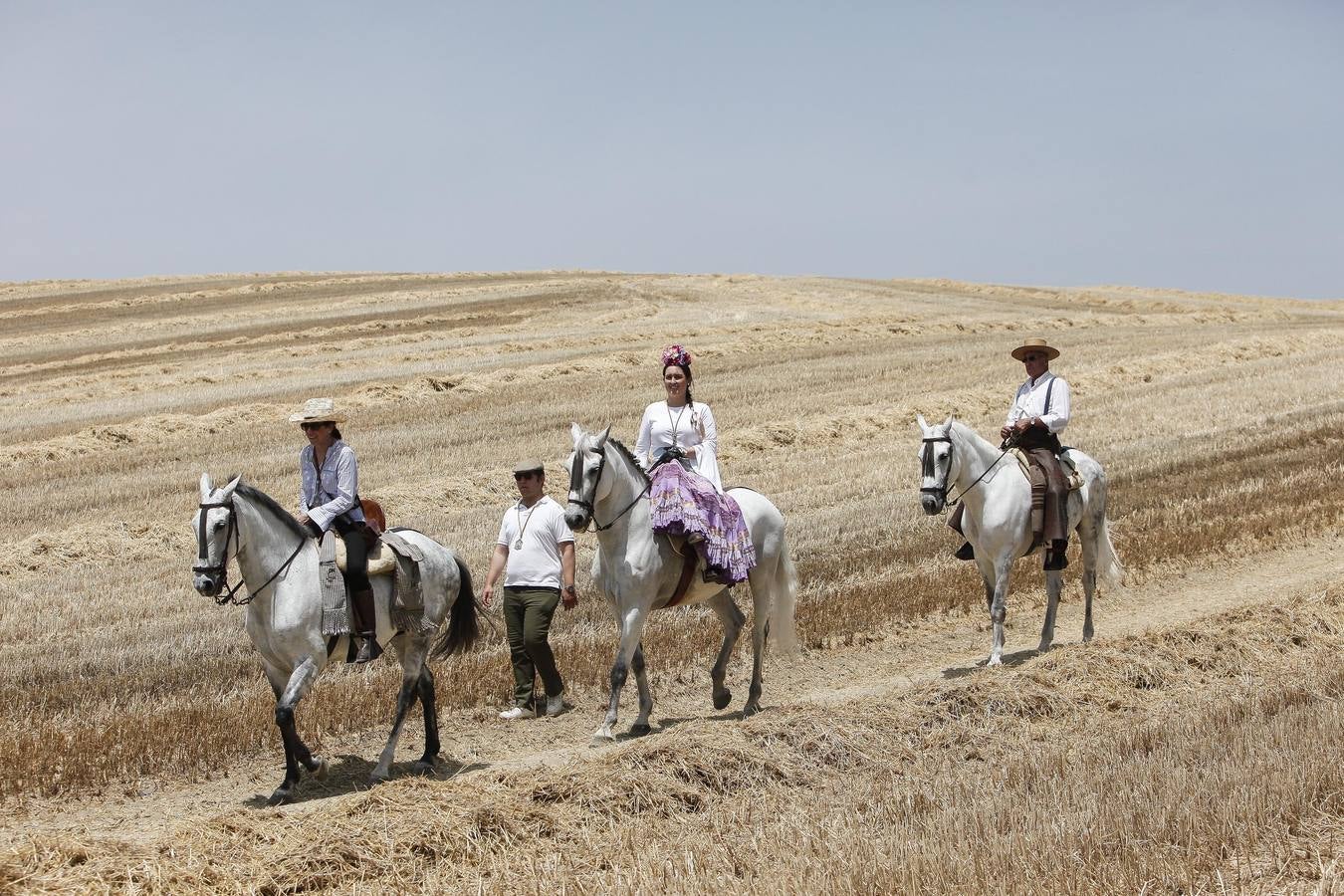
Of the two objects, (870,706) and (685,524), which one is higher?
(685,524)

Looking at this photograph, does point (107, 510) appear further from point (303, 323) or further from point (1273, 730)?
point (303, 323)

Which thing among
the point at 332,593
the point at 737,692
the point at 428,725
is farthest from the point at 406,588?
the point at 737,692

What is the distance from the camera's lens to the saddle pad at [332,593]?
28.5ft

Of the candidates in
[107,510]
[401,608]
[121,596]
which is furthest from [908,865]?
[107,510]

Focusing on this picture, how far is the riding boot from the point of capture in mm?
8914

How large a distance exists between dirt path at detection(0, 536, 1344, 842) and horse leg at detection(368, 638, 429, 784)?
0.22 metres

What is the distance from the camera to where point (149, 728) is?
30.8ft

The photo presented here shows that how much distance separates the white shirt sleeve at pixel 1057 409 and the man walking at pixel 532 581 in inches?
187

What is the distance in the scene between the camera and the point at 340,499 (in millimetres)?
8797

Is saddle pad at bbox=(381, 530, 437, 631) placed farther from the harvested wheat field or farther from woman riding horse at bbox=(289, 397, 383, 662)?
the harvested wheat field

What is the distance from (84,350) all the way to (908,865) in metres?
39.2

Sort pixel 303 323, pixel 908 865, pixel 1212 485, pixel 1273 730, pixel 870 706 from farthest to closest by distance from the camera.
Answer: pixel 303 323 < pixel 1212 485 < pixel 870 706 < pixel 1273 730 < pixel 908 865

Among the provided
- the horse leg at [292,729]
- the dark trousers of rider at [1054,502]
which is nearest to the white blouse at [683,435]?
the horse leg at [292,729]

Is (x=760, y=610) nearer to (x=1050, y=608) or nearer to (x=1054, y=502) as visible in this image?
(x=1050, y=608)
